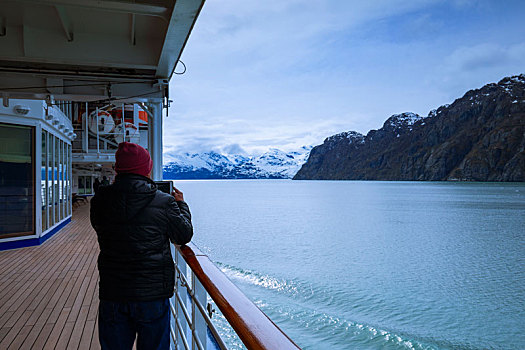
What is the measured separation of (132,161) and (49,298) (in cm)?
322

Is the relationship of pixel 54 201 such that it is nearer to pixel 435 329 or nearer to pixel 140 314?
pixel 140 314

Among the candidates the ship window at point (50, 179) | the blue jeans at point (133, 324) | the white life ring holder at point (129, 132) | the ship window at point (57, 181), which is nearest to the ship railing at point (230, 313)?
the blue jeans at point (133, 324)

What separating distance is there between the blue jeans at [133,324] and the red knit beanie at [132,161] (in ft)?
1.57

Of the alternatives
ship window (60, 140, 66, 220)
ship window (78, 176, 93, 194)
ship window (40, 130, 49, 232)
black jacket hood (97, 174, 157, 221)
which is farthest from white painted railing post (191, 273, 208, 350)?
ship window (78, 176, 93, 194)

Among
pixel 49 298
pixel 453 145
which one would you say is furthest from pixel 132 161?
pixel 453 145

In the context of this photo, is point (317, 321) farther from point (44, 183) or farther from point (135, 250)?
point (135, 250)

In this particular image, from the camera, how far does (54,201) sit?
8.48 meters

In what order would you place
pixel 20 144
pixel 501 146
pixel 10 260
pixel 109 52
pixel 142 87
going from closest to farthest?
1. pixel 109 52
2. pixel 142 87
3. pixel 10 260
4. pixel 20 144
5. pixel 501 146

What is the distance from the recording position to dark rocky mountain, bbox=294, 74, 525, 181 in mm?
91738

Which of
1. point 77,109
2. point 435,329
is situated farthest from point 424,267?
point 77,109

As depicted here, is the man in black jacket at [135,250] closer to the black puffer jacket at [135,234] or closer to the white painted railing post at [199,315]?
the black puffer jacket at [135,234]

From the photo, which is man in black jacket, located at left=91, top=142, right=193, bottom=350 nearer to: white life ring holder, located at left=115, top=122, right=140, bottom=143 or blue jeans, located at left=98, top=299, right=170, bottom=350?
blue jeans, located at left=98, top=299, right=170, bottom=350

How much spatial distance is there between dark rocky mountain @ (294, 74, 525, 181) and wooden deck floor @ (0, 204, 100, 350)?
96.9m

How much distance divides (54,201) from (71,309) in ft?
18.3
